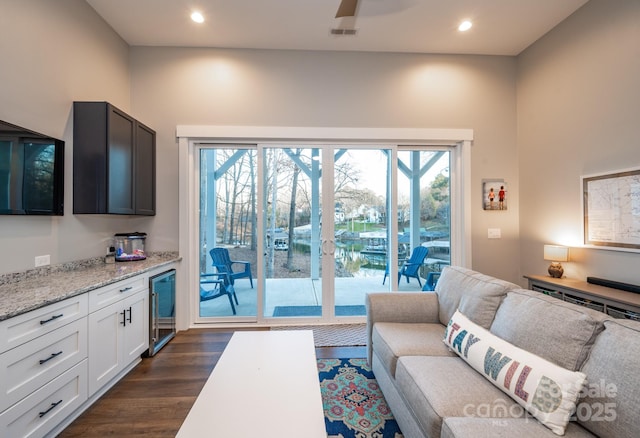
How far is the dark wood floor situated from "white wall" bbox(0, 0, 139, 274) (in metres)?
1.20

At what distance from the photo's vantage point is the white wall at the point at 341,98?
3.35 m

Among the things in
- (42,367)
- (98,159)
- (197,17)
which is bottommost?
(42,367)

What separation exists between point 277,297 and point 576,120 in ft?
12.6

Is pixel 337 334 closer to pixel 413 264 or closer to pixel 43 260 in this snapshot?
pixel 413 264

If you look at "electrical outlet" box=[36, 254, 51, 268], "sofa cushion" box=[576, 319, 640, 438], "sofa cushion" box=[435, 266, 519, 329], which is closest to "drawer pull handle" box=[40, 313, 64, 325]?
"electrical outlet" box=[36, 254, 51, 268]

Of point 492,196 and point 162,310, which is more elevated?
point 492,196

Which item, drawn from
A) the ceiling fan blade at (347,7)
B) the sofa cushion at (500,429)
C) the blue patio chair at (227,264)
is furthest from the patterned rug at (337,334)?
the ceiling fan blade at (347,7)

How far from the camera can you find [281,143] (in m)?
3.46

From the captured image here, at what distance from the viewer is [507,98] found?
3633 mm

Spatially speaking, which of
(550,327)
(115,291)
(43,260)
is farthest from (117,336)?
(550,327)

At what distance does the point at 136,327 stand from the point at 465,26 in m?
4.52

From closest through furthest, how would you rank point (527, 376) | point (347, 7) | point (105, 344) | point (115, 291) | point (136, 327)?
point (527, 376) → point (105, 344) → point (115, 291) → point (347, 7) → point (136, 327)

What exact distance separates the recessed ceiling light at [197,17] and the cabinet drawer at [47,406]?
3.22 m

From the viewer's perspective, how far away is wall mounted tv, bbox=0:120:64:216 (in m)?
1.87
